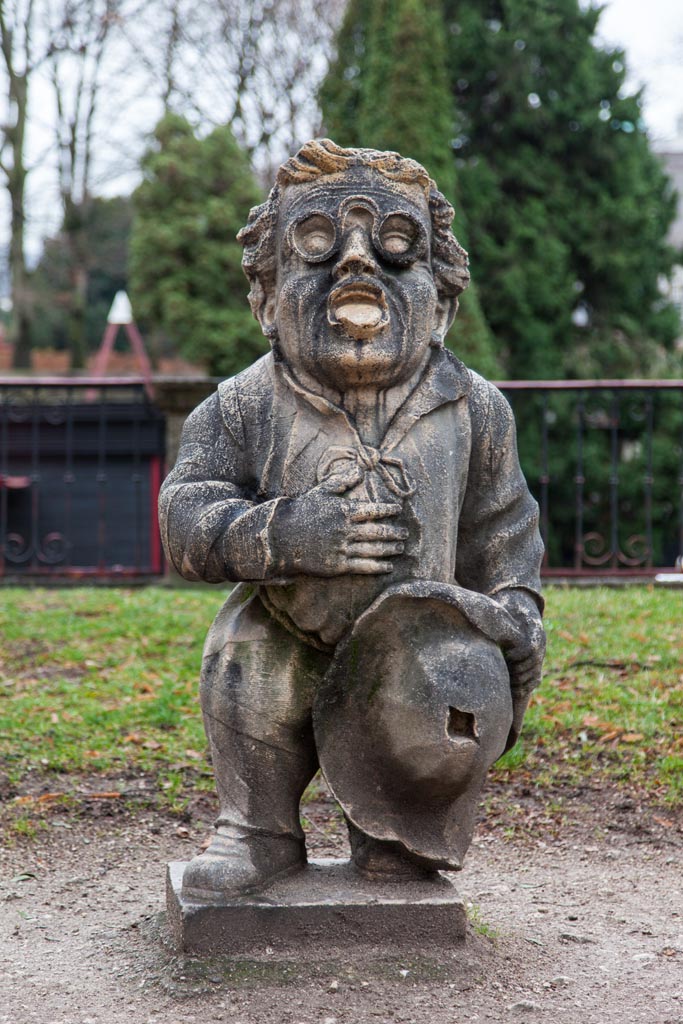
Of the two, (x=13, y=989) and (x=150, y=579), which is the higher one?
(x=150, y=579)

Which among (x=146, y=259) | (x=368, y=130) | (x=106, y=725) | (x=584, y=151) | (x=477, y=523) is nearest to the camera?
(x=477, y=523)

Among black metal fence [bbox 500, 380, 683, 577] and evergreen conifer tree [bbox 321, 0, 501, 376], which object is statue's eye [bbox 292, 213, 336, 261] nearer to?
evergreen conifer tree [bbox 321, 0, 501, 376]

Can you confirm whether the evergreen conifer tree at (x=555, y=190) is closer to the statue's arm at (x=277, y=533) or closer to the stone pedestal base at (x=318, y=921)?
the statue's arm at (x=277, y=533)

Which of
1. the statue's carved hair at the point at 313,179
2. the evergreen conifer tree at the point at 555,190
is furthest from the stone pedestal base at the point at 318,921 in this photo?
the evergreen conifer tree at the point at 555,190

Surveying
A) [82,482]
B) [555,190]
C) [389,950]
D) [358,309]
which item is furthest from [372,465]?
[555,190]

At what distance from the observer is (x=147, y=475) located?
11109mm

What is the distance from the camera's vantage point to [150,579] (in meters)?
9.06

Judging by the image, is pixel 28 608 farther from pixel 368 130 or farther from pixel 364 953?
pixel 368 130

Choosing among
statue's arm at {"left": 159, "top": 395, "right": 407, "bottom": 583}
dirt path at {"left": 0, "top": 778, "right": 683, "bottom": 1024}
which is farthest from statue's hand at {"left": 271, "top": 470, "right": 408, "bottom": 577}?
dirt path at {"left": 0, "top": 778, "right": 683, "bottom": 1024}

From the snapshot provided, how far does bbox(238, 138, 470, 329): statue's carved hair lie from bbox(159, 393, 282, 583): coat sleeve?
15.5 inches

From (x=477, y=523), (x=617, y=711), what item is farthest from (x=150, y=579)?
(x=477, y=523)

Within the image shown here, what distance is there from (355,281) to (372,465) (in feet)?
1.60

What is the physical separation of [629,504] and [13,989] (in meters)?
11.5

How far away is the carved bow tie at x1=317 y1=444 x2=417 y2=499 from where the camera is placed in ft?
10.3
